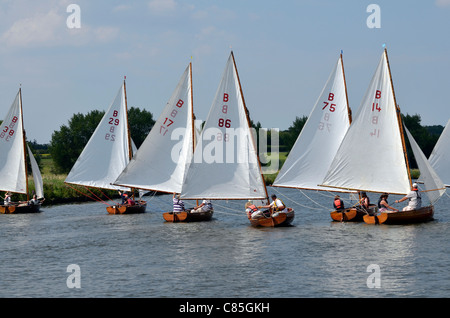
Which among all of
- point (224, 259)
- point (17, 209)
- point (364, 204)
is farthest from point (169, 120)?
point (17, 209)

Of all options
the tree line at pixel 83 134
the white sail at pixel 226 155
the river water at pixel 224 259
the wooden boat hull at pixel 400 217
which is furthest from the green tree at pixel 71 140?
the wooden boat hull at pixel 400 217

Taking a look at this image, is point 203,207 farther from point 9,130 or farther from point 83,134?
point 83,134

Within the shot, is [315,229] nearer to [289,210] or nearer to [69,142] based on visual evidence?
[289,210]

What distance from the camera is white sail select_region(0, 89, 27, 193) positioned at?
65.6 metres

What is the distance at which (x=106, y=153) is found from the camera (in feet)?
210

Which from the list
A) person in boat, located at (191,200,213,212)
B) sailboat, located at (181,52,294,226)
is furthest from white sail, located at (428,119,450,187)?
person in boat, located at (191,200,213,212)

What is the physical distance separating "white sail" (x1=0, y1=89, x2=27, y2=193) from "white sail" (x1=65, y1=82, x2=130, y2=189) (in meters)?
5.35

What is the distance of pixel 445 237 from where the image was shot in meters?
41.1

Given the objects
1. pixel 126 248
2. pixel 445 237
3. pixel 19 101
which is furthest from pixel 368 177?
pixel 19 101

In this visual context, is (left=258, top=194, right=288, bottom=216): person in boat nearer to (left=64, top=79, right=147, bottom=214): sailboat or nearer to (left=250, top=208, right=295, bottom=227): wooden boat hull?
(left=250, top=208, right=295, bottom=227): wooden boat hull

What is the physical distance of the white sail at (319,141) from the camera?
52.2 metres
